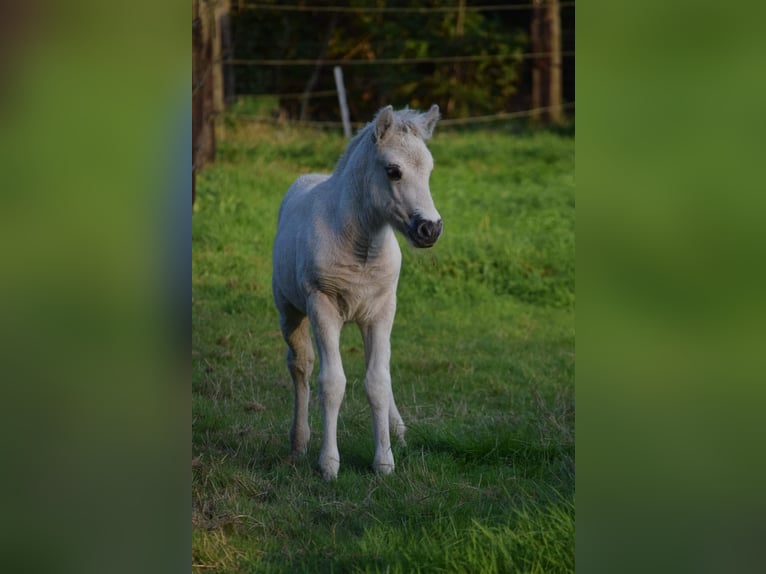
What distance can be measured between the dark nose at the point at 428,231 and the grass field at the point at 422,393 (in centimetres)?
90

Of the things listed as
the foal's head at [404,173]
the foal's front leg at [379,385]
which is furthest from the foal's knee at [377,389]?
the foal's head at [404,173]

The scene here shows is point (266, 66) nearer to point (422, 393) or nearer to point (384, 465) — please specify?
point (422, 393)

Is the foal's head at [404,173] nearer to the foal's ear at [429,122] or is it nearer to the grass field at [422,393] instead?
the foal's ear at [429,122]

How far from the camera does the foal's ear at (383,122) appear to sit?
3.99 m

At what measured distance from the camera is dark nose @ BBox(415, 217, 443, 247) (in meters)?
3.84
